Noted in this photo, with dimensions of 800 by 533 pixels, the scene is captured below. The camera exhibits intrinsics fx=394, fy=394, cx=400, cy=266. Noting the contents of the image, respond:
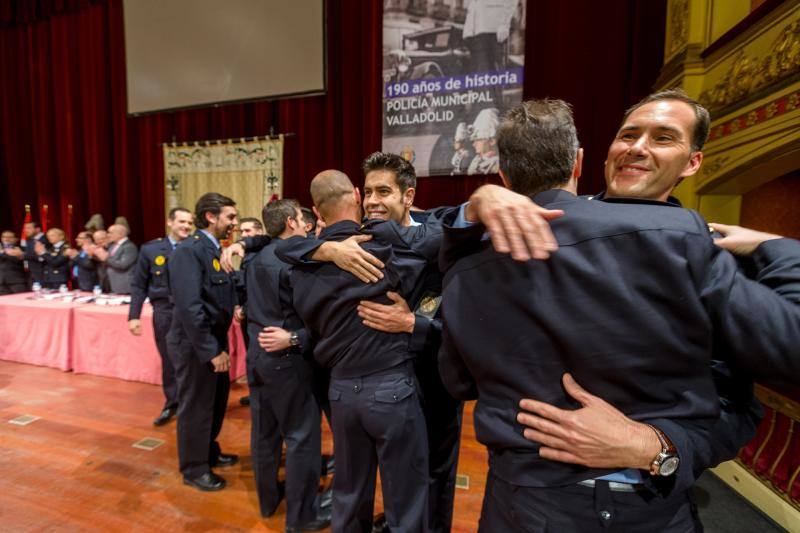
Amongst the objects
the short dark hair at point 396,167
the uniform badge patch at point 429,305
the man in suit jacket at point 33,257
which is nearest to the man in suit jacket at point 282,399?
the short dark hair at point 396,167

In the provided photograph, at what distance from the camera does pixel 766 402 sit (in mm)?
2377

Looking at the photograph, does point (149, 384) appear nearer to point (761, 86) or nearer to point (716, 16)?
point (761, 86)

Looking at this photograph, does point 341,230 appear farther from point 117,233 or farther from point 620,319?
point 117,233

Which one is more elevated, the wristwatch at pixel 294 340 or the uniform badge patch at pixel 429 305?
the uniform badge patch at pixel 429 305

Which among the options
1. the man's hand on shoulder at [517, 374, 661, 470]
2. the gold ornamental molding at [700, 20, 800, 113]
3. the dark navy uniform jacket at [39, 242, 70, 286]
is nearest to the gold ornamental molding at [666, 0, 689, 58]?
the gold ornamental molding at [700, 20, 800, 113]

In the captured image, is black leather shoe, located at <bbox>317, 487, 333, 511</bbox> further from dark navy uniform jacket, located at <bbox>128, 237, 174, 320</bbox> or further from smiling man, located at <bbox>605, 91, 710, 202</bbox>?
smiling man, located at <bbox>605, 91, 710, 202</bbox>

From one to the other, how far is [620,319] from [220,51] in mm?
6853

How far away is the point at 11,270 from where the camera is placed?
17.9 ft

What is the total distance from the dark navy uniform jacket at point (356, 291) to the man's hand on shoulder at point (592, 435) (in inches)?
32.1

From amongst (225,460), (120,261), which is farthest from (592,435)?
(120,261)

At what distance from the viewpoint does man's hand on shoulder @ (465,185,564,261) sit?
635 mm

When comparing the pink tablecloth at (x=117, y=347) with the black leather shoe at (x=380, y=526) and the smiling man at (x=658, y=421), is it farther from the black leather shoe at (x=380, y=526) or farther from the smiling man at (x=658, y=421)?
the smiling man at (x=658, y=421)

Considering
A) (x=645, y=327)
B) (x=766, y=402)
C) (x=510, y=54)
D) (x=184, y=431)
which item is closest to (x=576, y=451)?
(x=645, y=327)

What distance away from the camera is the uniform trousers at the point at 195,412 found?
2.29 meters
